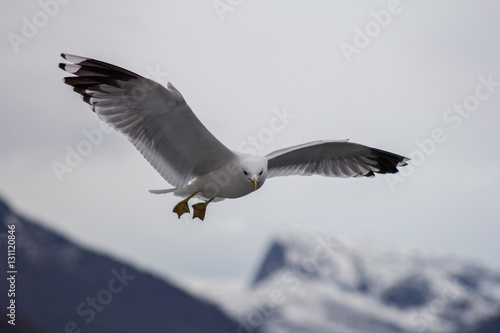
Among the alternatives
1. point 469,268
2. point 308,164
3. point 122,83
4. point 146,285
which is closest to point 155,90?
point 122,83

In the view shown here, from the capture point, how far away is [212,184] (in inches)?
161

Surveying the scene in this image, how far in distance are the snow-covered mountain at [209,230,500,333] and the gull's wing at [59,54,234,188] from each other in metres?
37.0

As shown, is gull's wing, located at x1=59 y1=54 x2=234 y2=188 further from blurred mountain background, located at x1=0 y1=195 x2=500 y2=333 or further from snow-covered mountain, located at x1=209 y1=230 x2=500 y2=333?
snow-covered mountain, located at x1=209 y1=230 x2=500 y2=333

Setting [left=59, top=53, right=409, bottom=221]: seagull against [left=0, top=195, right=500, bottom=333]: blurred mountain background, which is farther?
[left=0, top=195, right=500, bottom=333]: blurred mountain background

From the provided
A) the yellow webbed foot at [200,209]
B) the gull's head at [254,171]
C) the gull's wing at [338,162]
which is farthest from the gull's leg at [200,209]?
the gull's head at [254,171]

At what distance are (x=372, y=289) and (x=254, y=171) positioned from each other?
166 ft

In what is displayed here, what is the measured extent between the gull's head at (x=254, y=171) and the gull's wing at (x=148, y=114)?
24 centimetres

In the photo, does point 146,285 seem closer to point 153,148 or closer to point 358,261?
point 153,148

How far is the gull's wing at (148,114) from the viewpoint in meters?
3.80

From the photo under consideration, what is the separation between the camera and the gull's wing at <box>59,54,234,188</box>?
12.5 feet

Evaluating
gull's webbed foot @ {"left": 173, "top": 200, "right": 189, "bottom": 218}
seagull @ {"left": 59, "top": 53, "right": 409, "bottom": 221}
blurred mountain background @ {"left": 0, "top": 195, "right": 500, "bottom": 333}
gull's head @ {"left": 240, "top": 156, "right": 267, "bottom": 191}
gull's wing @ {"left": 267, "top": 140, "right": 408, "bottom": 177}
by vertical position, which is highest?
gull's wing @ {"left": 267, "top": 140, "right": 408, "bottom": 177}

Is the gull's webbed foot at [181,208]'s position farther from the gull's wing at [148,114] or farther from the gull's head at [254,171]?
the gull's head at [254,171]

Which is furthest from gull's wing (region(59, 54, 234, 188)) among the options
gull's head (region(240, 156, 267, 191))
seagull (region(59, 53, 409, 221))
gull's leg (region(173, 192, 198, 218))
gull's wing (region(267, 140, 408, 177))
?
gull's wing (region(267, 140, 408, 177))

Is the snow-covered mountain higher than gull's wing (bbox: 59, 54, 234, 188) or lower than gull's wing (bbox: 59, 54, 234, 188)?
lower
